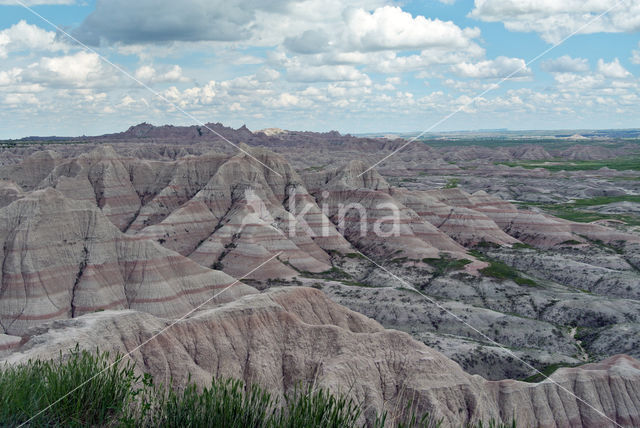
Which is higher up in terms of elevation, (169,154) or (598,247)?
(169,154)

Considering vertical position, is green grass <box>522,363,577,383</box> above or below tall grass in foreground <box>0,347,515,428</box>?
below

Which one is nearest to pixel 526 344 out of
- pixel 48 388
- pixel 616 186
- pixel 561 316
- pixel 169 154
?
pixel 561 316

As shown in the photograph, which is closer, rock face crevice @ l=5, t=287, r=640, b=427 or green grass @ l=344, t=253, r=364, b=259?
rock face crevice @ l=5, t=287, r=640, b=427

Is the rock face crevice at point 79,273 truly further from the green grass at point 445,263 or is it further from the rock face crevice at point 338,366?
the green grass at point 445,263

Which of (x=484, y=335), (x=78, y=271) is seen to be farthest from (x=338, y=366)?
(x=78, y=271)

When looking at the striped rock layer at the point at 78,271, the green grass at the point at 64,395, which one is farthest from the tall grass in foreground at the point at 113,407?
the striped rock layer at the point at 78,271

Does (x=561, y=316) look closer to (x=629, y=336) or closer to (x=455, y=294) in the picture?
(x=629, y=336)

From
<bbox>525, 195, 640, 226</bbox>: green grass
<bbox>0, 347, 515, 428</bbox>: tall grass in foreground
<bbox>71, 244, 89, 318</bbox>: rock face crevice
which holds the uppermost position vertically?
<bbox>0, 347, 515, 428</bbox>: tall grass in foreground

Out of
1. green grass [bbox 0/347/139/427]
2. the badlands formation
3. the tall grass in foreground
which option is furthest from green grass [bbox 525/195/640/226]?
green grass [bbox 0/347/139/427]

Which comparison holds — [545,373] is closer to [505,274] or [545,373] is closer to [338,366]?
[338,366]

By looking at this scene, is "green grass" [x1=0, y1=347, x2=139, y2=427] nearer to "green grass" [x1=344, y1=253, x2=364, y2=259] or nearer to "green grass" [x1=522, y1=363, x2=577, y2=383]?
"green grass" [x1=522, y1=363, x2=577, y2=383]
